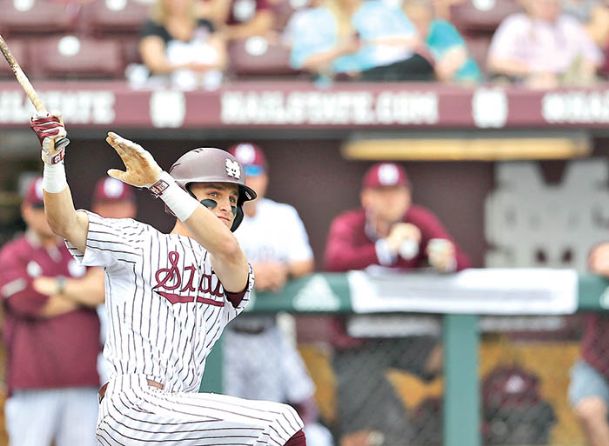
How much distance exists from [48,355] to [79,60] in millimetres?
2549

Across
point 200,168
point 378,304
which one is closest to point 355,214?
point 378,304

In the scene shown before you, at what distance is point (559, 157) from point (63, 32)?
3.34 metres

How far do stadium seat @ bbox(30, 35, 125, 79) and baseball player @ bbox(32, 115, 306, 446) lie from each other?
4.06 meters

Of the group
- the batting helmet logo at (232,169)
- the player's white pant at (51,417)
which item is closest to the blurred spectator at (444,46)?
the player's white pant at (51,417)

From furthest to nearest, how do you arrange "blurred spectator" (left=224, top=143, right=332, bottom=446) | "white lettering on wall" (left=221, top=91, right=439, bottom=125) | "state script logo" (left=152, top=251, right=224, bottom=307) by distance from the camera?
"white lettering on wall" (left=221, top=91, right=439, bottom=125), "blurred spectator" (left=224, top=143, right=332, bottom=446), "state script logo" (left=152, top=251, right=224, bottom=307)

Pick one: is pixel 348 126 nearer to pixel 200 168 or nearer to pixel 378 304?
pixel 378 304

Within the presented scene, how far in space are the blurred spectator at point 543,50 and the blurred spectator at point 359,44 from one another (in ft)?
1.74

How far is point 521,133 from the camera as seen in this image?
8.47m

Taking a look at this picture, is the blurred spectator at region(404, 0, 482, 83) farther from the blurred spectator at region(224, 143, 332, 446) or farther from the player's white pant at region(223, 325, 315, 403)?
the player's white pant at region(223, 325, 315, 403)

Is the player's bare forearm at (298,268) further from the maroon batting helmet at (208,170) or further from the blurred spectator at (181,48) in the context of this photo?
the blurred spectator at (181,48)

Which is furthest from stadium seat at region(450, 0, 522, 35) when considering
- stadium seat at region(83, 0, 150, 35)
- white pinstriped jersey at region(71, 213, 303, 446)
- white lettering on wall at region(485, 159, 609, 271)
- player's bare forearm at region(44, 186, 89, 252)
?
player's bare forearm at region(44, 186, 89, 252)

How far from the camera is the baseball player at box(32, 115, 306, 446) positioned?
3.64m

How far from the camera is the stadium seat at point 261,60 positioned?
26.0ft

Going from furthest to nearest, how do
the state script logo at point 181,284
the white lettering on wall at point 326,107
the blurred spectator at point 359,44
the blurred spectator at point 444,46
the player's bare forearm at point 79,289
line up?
the blurred spectator at point 444,46
the blurred spectator at point 359,44
the white lettering on wall at point 326,107
the player's bare forearm at point 79,289
the state script logo at point 181,284
